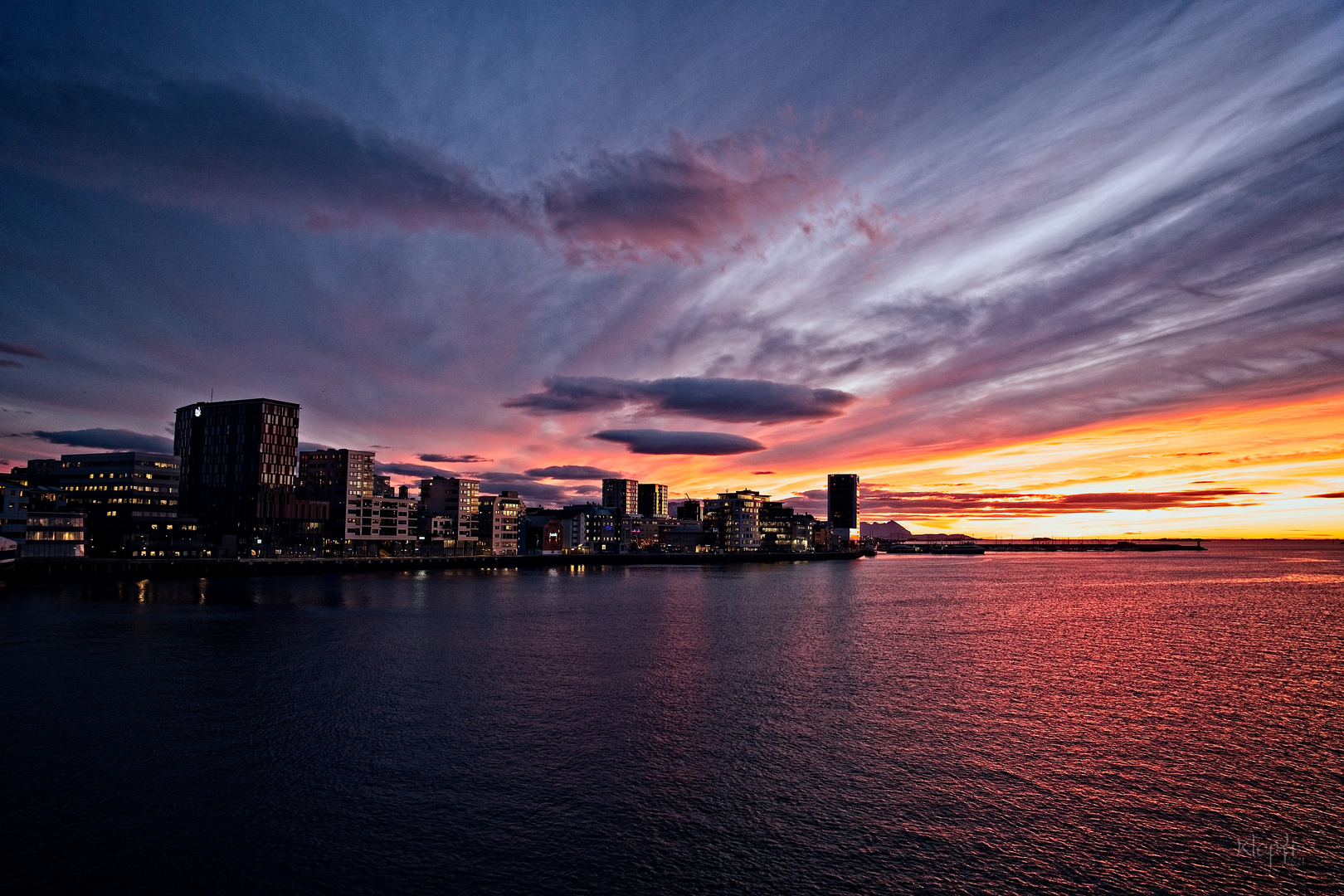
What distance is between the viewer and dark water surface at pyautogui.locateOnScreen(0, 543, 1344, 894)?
2156 centimetres

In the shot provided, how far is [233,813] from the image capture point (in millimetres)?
24938

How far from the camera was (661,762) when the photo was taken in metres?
30.5

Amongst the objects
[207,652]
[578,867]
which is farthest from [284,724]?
[207,652]
